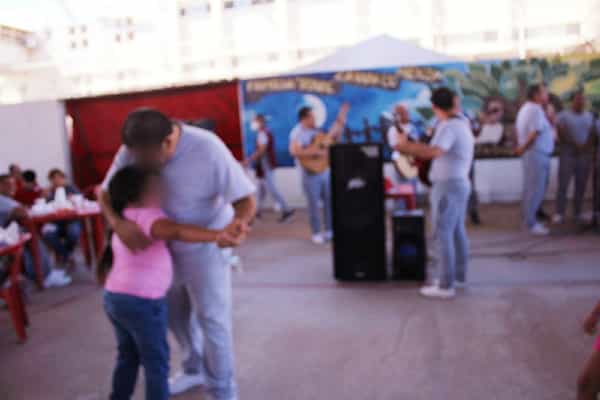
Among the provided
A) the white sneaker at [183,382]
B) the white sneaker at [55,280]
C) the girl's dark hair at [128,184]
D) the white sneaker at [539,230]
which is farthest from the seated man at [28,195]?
the white sneaker at [539,230]

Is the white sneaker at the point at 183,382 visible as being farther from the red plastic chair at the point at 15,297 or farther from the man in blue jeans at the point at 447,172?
the man in blue jeans at the point at 447,172

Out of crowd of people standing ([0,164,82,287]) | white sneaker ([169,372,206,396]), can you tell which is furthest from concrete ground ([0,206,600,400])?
crowd of people standing ([0,164,82,287])

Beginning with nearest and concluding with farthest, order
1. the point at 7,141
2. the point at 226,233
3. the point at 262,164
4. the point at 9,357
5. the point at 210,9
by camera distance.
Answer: the point at 226,233 → the point at 9,357 → the point at 262,164 → the point at 7,141 → the point at 210,9

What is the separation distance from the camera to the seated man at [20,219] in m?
5.02

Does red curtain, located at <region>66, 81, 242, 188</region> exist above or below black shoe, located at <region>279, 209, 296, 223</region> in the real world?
above

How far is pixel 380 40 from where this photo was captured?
412 inches

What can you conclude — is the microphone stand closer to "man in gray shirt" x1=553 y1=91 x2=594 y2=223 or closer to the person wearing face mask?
"man in gray shirt" x1=553 y1=91 x2=594 y2=223

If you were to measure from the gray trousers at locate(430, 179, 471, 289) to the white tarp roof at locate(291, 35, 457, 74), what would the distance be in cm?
611

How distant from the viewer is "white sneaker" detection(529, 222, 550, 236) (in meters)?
6.78

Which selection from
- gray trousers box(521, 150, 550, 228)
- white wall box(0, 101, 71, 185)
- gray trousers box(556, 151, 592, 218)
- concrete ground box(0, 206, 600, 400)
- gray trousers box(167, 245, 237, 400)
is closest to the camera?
gray trousers box(167, 245, 237, 400)

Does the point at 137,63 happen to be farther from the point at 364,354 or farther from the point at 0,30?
the point at 364,354

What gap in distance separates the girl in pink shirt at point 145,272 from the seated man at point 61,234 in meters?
Result: 4.53

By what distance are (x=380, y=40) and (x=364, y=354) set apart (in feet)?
27.1

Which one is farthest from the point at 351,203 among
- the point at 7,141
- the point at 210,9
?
the point at 210,9
